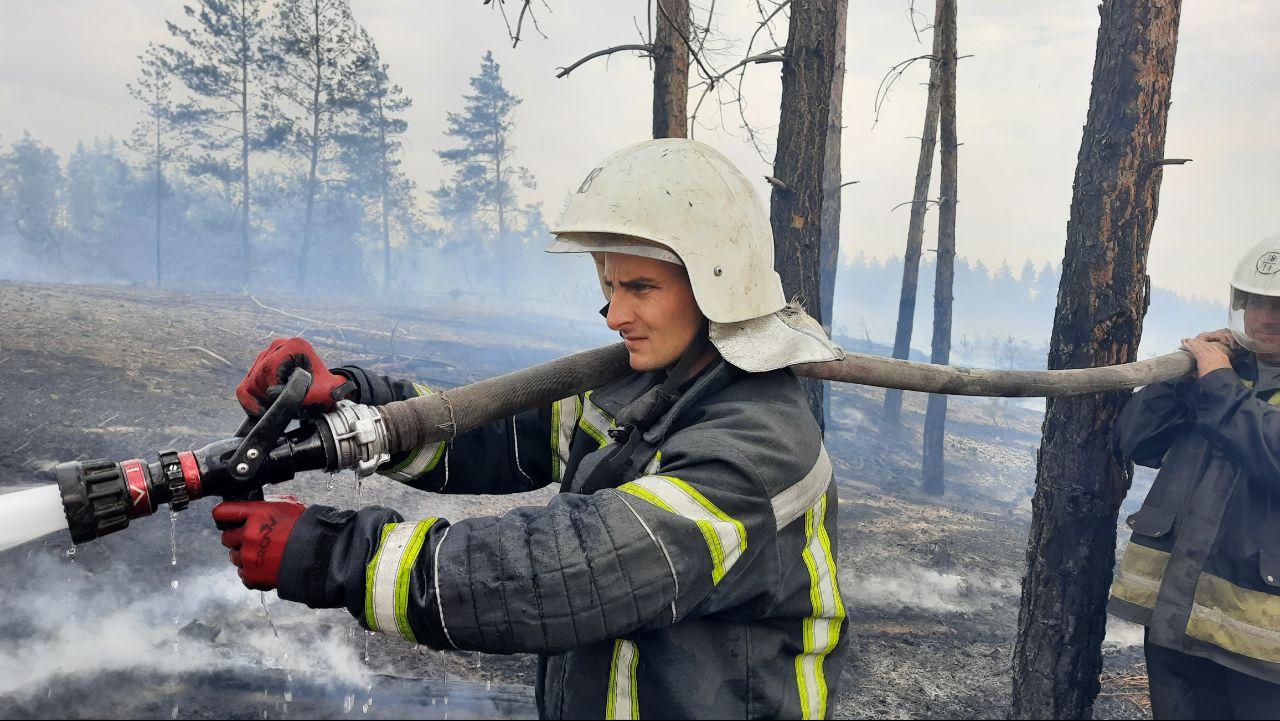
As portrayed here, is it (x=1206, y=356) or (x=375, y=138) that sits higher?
(x=375, y=138)

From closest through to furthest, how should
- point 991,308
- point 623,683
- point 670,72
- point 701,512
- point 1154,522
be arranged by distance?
point 701,512, point 623,683, point 1154,522, point 670,72, point 991,308

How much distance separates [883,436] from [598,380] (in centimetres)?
1467

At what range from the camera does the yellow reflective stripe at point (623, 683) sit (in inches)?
74.9

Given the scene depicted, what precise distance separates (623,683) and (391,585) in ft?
2.21

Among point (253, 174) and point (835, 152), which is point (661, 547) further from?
point (253, 174)

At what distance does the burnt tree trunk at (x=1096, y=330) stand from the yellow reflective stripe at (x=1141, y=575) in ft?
0.89

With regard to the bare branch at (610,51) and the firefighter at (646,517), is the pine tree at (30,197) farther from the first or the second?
the firefighter at (646,517)

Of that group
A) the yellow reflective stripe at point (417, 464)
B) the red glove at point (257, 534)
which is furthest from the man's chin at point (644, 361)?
the red glove at point (257, 534)

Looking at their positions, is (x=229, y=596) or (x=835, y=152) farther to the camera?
(x=835, y=152)

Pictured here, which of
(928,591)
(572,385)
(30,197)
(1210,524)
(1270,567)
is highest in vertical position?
(30,197)

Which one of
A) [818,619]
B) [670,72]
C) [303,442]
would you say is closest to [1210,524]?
[818,619]

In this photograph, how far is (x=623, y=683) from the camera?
1915 mm

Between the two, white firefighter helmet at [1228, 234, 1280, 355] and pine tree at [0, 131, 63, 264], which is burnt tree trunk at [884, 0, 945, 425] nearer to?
white firefighter helmet at [1228, 234, 1280, 355]

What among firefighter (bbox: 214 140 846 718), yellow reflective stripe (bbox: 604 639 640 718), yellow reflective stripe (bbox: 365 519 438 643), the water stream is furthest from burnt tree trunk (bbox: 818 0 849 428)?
the water stream
